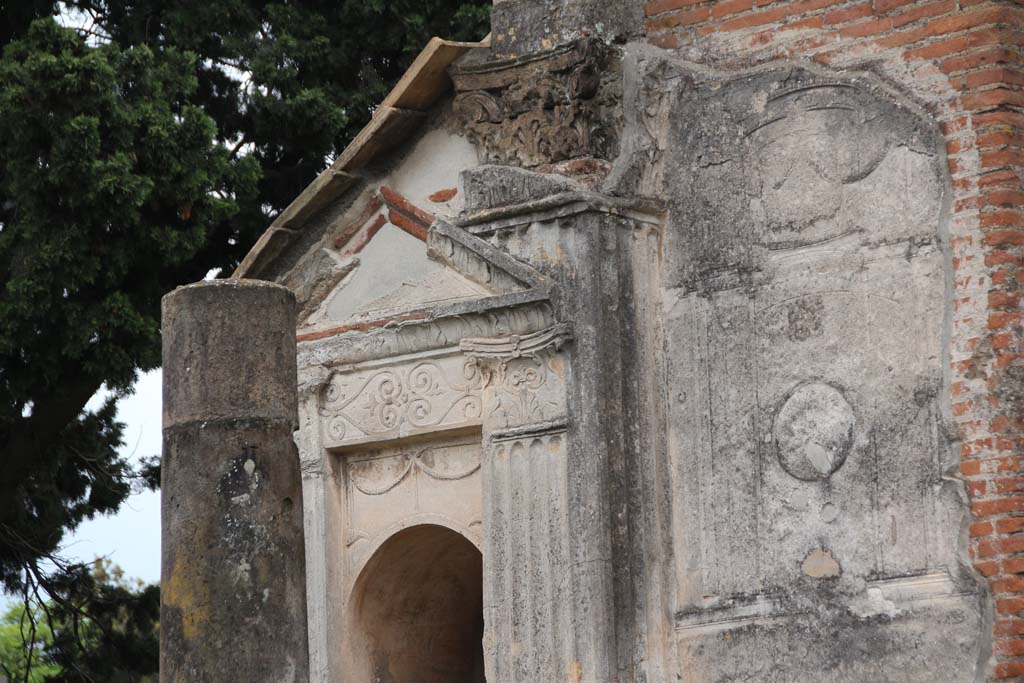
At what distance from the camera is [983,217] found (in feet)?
25.1

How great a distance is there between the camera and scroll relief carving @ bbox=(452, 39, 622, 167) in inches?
346

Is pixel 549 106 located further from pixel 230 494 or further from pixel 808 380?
pixel 230 494

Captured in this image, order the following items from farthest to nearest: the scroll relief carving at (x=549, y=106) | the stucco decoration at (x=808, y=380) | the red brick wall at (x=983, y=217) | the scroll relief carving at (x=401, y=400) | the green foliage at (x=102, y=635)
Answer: the green foliage at (x=102, y=635) → the scroll relief carving at (x=401, y=400) → the scroll relief carving at (x=549, y=106) → the stucco decoration at (x=808, y=380) → the red brick wall at (x=983, y=217)

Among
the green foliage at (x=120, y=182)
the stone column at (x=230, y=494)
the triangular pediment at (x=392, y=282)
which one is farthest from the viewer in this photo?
the green foliage at (x=120, y=182)

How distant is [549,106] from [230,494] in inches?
117

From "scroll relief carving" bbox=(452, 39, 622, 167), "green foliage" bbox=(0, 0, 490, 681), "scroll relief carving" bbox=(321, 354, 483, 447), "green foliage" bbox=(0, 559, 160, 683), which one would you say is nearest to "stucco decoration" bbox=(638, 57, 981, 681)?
"scroll relief carving" bbox=(452, 39, 622, 167)

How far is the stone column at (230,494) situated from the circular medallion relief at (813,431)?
231cm

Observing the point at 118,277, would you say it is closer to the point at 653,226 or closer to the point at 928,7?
the point at 653,226

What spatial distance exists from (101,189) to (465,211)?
297 cm

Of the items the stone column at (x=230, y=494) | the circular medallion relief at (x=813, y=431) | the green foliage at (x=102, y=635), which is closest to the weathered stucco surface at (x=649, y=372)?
the circular medallion relief at (x=813, y=431)

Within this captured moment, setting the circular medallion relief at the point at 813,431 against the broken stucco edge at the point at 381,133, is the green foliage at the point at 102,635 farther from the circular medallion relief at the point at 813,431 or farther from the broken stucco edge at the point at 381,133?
the circular medallion relief at the point at 813,431

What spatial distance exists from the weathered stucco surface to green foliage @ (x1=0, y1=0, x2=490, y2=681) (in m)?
2.25

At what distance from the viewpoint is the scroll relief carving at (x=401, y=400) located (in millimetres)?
8906

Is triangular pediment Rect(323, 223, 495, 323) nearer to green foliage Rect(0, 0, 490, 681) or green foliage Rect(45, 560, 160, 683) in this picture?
green foliage Rect(0, 0, 490, 681)
